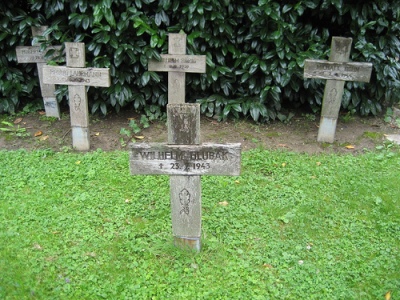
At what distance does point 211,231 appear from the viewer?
362cm

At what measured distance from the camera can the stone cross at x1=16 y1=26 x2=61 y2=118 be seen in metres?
5.60

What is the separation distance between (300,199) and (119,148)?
241 centimetres

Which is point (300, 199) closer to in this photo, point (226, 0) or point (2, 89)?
point (226, 0)

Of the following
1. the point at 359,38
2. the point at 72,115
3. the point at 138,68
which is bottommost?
the point at 72,115

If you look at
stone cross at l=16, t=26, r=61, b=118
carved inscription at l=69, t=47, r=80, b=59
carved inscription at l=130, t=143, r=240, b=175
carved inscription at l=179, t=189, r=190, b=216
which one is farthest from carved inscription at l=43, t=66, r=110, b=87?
carved inscription at l=179, t=189, r=190, b=216

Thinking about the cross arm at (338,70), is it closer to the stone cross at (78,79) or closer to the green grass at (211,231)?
the green grass at (211,231)

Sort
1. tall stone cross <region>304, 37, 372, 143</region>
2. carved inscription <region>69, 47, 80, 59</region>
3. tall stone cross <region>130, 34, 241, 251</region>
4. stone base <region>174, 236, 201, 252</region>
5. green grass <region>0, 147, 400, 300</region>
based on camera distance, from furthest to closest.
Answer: tall stone cross <region>304, 37, 372, 143</region> → carved inscription <region>69, 47, 80, 59</region> → stone base <region>174, 236, 201, 252</region> → green grass <region>0, 147, 400, 300</region> → tall stone cross <region>130, 34, 241, 251</region>

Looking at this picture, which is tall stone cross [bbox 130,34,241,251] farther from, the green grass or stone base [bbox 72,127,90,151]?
stone base [bbox 72,127,90,151]

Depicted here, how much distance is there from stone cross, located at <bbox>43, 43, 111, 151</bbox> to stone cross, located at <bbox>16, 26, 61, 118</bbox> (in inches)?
34.3

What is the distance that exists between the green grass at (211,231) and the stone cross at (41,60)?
1.18 meters

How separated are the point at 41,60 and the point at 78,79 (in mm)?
1266

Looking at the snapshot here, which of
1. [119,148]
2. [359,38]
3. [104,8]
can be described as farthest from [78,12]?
[359,38]

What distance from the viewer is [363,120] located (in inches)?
232

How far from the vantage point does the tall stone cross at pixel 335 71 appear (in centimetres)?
488
